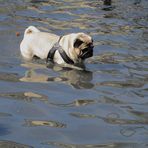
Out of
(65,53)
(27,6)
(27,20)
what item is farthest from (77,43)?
(27,6)

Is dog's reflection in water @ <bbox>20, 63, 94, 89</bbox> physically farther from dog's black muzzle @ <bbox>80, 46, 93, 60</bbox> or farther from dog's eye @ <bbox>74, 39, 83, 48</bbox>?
dog's eye @ <bbox>74, 39, 83, 48</bbox>

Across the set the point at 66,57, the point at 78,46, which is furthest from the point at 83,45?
the point at 66,57

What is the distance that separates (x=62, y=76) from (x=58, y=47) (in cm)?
89

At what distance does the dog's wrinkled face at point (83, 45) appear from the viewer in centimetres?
821

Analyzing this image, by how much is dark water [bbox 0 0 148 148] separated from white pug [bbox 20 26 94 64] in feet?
0.70

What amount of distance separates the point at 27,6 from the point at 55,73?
7176mm

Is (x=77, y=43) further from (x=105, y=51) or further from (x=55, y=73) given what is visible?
(x=105, y=51)

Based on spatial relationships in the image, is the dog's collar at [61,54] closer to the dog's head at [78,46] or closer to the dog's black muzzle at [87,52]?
the dog's head at [78,46]

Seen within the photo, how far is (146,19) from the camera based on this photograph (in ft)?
44.0

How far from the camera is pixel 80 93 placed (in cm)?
704

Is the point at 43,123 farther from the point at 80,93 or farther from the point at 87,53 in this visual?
the point at 87,53

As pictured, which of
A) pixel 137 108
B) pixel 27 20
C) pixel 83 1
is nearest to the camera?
pixel 137 108

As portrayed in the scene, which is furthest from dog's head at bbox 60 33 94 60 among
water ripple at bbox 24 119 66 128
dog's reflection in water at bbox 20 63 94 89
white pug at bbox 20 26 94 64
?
water ripple at bbox 24 119 66 128

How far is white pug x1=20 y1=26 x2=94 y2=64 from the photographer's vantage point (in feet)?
27.2
